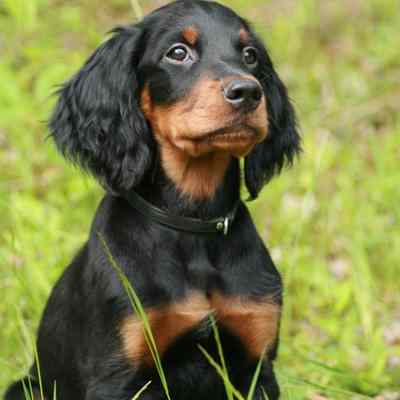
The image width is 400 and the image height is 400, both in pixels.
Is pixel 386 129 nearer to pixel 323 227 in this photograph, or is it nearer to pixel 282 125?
pixel 323 227

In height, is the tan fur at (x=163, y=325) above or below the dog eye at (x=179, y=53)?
below

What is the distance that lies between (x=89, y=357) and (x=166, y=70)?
1017 mm

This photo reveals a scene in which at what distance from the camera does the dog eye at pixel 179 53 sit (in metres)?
3.29

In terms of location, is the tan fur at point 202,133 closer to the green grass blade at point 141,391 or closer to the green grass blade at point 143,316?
the green grass blade at point 143,316

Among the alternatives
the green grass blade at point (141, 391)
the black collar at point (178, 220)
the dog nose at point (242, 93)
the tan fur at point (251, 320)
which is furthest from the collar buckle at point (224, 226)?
the green grass blade at point (141, 391)

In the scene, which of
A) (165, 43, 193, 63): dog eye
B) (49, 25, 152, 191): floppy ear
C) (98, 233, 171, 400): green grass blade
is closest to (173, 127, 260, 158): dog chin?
(49, 25, 152, 191): floppy ear

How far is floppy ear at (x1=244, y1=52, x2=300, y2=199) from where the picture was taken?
11.9ft

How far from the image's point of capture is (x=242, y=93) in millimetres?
2996

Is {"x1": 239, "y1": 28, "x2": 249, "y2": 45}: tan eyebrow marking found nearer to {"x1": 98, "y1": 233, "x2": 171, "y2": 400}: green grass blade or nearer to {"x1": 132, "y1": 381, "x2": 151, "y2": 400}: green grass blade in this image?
{"x1": 98, "y1": 233, "x2": 171, "y2": 400}: green grass blade

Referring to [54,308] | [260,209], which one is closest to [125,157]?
[54,308]

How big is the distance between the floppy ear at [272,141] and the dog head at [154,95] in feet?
0.46

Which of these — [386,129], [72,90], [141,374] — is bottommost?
[141,374]

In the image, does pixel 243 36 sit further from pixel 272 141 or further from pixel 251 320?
pixel 251 320

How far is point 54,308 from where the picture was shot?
140 inches
